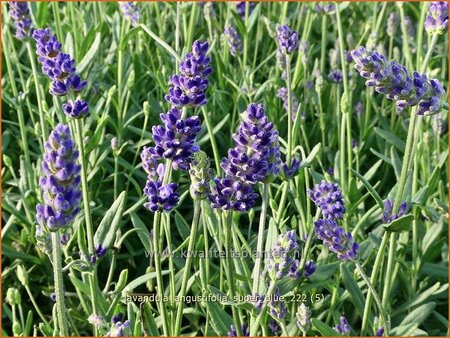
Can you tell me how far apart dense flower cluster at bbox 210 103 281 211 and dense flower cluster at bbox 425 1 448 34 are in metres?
0.58

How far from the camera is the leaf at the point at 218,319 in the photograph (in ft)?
5.24

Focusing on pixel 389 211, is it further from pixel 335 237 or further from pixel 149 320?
pixel 149 320

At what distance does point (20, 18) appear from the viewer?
2.15 meters

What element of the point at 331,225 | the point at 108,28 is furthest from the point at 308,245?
the point at 108,28

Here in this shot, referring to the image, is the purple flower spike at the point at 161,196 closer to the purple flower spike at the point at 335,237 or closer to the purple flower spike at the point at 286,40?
the purple flower spike at the point at 335,237

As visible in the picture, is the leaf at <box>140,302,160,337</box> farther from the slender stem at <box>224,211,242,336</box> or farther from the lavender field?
the slender stem at <box>224,211,242,336</box>

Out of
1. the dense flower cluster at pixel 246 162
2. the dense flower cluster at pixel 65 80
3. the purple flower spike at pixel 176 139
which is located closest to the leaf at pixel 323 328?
the dense flower cluster at pixel 246 162

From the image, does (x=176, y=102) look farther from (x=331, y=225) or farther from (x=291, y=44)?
(x=291, y=44)

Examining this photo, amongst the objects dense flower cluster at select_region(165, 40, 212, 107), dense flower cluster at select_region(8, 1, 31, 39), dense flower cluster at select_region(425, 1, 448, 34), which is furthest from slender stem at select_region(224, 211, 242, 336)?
dense flower cluster at select_region(8, 1, 31, 39)

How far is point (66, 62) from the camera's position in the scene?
1524 mm

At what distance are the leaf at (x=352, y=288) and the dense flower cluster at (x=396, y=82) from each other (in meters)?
0.55

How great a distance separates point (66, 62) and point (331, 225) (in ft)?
2.24

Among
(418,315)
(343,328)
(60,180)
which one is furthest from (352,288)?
(60,180)

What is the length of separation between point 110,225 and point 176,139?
45 centimetres
